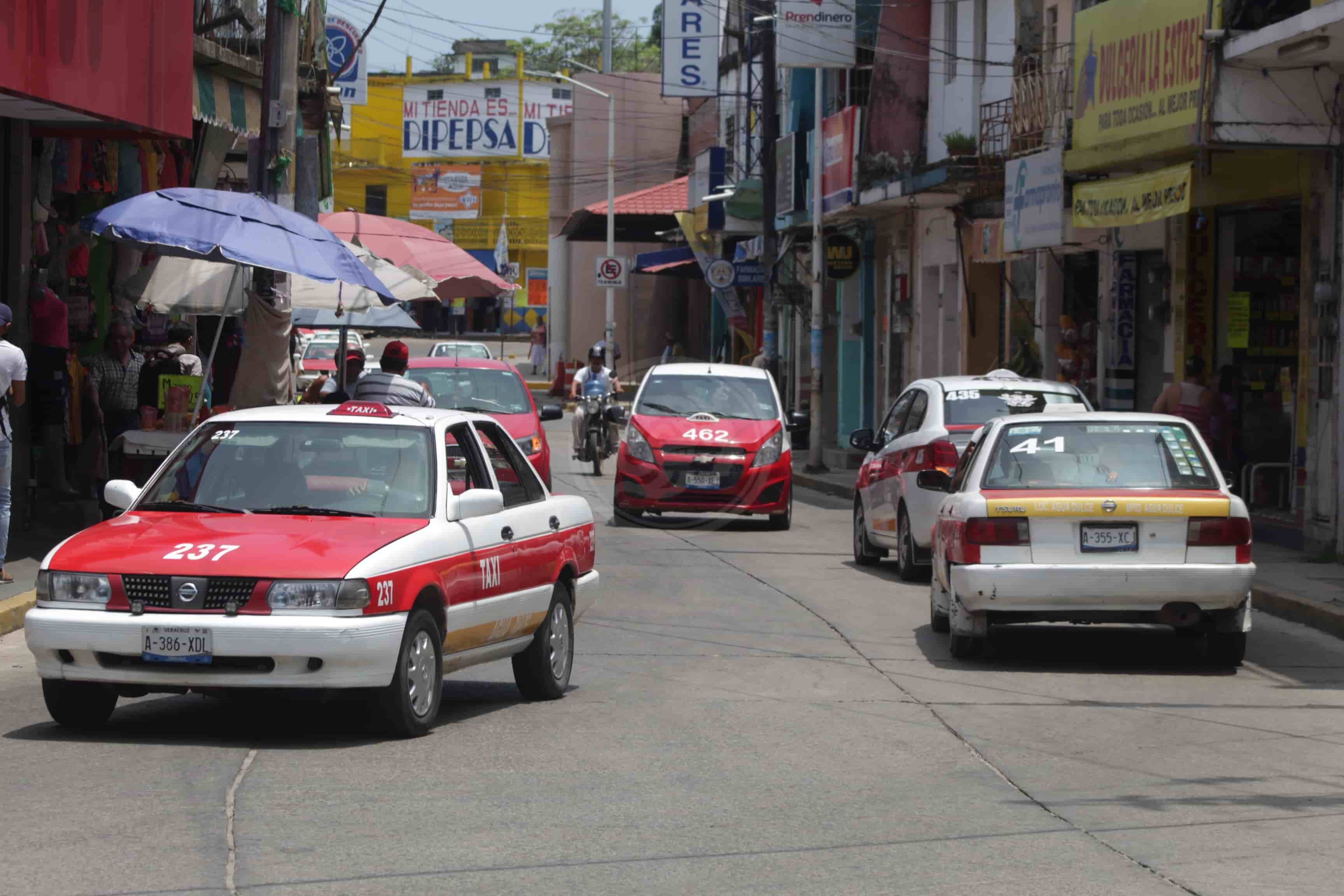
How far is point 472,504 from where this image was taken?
8.71m

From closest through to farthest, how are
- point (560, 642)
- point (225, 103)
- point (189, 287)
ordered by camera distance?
point (560, 642) < point (189, 287) < point (225, 103)

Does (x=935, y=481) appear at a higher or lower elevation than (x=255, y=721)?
higher

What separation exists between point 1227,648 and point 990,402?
5061 mm

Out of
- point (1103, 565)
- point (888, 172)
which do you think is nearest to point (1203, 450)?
point (1103, 565)

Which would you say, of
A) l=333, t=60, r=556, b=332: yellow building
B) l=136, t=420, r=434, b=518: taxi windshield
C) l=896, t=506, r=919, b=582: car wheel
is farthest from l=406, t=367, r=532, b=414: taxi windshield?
l=333, t=60, r=556, b=332: yellow building

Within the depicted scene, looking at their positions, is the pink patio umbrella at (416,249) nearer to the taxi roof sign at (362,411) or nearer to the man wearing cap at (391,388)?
the man wearing cap at (391,388)

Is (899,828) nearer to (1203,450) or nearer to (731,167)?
(1203,450)

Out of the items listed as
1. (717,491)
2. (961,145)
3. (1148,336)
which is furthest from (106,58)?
(961,145)

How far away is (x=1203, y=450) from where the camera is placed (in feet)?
38.0

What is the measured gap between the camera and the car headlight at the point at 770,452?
68.3 feet

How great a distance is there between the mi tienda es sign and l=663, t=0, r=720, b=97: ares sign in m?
29.2

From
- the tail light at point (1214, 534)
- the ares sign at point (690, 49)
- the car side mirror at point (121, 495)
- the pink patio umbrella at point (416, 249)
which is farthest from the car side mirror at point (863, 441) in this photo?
the ares sign at point (690, 49)

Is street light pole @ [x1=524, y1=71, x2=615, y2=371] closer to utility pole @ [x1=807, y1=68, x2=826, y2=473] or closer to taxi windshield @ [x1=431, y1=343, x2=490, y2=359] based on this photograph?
taxi windshield @ [x1=431, y1=343, x2=490, y2=359]

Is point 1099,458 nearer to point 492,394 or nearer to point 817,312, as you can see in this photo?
point 492,394
